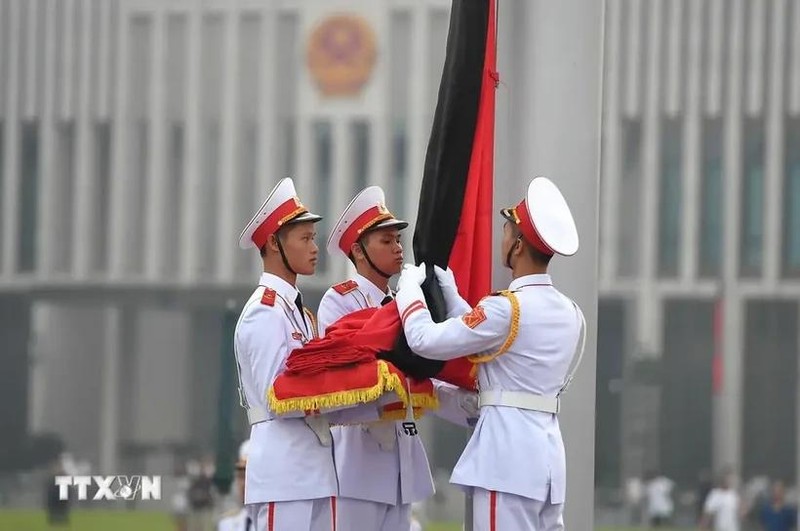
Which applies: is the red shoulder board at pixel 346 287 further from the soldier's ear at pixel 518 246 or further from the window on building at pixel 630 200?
the window on building at pixel 630 200

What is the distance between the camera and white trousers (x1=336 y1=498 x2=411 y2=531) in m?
4.16

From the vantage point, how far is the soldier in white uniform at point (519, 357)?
385 cm

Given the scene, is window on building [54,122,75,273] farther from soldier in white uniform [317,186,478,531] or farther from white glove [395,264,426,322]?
white glove [395,264,426,322]

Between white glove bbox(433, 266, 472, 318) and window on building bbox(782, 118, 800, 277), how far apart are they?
47.6ft

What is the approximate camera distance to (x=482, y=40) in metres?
4.36

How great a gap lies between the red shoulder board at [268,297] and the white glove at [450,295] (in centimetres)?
47

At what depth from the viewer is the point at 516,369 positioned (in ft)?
12.8

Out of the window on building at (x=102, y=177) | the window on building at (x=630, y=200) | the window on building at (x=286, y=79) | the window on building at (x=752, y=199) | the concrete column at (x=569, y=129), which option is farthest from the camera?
the window on building at (x=752, y=199)

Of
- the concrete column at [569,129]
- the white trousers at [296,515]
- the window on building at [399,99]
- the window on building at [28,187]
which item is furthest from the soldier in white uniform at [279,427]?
the window on building at [28,187]

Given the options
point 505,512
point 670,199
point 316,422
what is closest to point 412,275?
point 316,422

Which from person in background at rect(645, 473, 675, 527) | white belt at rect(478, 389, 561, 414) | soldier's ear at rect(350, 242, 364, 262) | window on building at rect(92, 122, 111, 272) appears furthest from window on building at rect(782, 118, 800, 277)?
white belt at rect(478, 389, 561, 414)

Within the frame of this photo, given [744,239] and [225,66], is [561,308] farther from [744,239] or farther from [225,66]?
[744,239]

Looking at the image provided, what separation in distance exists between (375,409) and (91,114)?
13.6 m

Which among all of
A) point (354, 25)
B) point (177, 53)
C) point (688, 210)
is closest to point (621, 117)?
point (688, 210)
